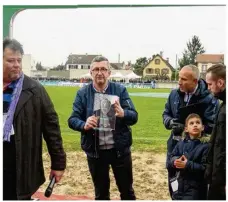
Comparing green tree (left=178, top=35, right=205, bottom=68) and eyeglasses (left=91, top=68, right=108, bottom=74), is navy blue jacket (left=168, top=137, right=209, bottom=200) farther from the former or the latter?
eyeglasses (left=91, top=68, right=108, bottom=74)

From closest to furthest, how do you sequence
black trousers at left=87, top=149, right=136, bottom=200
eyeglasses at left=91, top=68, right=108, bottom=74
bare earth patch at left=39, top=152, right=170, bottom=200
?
eyeglasses at left=91, top=68, right=108, bottom=74 → black trousers at left=87, top=149, right=136, bottom=200 → bare earth patch at left=39, top=152, right=170, bottom=200

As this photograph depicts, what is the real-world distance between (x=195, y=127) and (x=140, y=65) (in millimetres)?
566

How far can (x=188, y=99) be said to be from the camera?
2977mm

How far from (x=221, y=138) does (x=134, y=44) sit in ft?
2.86

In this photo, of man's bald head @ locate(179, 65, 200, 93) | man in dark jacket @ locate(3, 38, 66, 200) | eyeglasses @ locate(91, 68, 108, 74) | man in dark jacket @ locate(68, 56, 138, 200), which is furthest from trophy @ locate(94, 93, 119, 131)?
man's bald head @ locate(179, 65, 200, 93)

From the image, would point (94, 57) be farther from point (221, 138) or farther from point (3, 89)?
point (221, 138)

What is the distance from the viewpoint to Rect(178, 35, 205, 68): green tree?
115 inches

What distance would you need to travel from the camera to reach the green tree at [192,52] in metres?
2.93

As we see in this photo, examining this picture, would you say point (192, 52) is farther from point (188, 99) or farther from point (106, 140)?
point (106, 140)

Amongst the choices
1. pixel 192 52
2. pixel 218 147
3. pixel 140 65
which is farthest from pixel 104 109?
pixel 218 147

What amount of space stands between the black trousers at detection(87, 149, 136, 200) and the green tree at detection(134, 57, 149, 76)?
0.58m

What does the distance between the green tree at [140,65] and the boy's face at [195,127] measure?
48 centimetres

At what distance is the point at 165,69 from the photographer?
295 centimetres

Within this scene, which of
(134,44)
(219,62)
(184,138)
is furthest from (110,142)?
(219,62)
